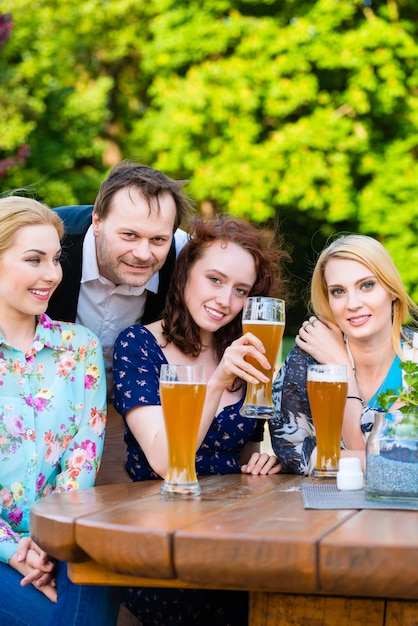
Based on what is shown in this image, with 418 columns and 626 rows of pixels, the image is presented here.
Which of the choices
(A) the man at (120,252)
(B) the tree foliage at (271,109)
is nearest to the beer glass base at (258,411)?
(A) the man at (120,252)

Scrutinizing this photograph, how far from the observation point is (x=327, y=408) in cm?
222

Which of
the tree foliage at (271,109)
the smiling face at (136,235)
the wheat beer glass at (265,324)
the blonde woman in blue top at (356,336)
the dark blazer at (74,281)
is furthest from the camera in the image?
the tree foliage at (271,109)

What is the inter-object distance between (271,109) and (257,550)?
1369 centimetres

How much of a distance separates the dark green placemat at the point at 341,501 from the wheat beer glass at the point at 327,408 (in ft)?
0.65

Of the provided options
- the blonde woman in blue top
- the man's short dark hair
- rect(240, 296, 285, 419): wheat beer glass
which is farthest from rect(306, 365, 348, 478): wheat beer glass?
the man's short dark hair

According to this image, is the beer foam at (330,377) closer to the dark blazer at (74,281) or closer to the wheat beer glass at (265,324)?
the wheat beer glass at (265,324)

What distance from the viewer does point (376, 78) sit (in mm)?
14492

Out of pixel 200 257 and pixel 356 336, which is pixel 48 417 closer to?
pixel 200 257

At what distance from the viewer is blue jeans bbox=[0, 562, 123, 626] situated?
2006 mm

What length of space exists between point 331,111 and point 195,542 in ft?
44.7

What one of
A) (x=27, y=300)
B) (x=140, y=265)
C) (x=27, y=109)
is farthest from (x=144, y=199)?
(x=27, y=109)

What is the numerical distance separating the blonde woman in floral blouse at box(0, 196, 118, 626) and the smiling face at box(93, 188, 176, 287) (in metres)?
0.34

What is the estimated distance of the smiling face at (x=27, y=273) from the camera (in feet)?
8.38

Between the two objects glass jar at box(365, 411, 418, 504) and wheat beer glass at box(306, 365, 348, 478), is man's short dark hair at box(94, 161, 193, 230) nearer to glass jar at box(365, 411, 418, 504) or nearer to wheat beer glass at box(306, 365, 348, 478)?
wheat beer glass at box(306, 365, 348, 478)
